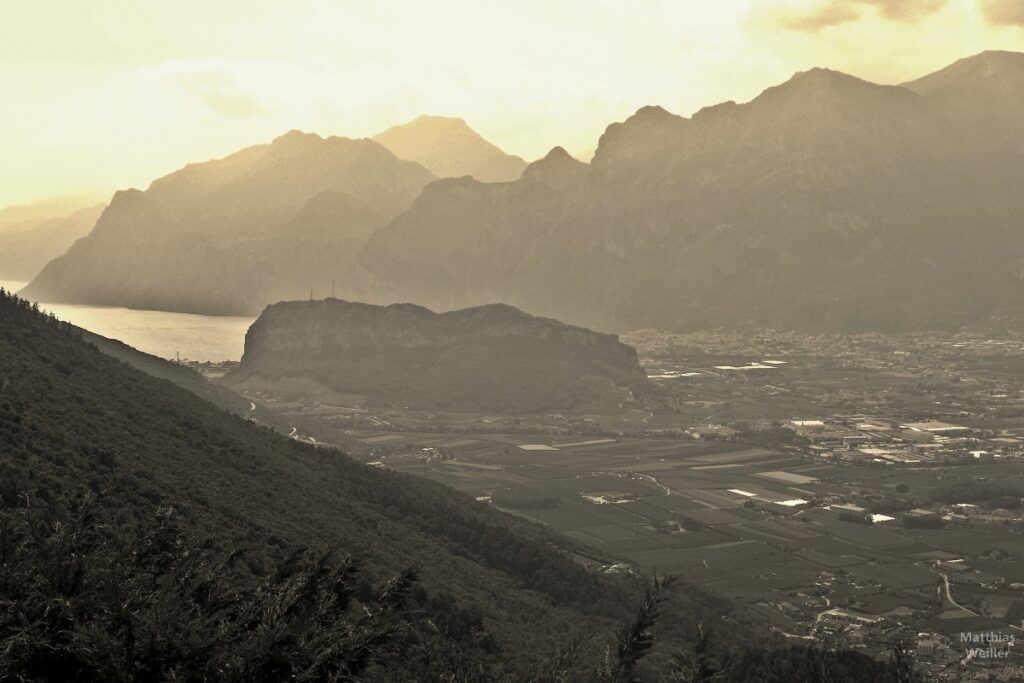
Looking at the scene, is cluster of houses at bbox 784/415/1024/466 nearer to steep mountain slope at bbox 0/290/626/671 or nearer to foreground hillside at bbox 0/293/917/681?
steep mountain slope at bbox 0/290/626/671

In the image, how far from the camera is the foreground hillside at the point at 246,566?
85.0 ft

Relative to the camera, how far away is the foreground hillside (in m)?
25.9

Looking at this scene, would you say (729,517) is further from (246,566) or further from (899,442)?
(246,566)

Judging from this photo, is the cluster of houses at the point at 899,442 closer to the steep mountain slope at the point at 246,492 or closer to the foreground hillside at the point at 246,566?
the steep mountain slope at the point at 246,492

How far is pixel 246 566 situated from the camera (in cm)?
4884

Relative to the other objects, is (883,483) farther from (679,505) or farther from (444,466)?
(444,466)

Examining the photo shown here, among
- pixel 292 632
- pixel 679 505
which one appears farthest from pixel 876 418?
pixel 292 632

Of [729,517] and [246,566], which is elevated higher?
[246,566]

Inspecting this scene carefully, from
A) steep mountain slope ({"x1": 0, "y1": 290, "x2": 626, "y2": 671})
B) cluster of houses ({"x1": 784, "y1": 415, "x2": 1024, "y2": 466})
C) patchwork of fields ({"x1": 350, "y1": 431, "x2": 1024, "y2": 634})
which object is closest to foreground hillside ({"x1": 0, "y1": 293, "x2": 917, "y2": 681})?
steep mountain slope ({"x1": 0, "y1": 290, "x2": 626, "y2": 671})

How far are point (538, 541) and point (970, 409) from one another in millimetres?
136003

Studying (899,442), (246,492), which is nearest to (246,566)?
(246,492)

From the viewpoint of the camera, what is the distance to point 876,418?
18125 cm

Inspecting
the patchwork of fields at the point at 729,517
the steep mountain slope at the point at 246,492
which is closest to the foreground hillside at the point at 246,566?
the steep mountain slope at the point at 246,492

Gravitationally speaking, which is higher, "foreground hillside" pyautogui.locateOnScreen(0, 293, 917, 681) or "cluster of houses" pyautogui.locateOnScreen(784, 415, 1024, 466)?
"foreground hillside" pyautogui.locateOnScreen(0, 293, 917, 681)
